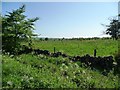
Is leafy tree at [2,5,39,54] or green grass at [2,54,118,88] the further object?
leafy tree at [2,5,39,54]

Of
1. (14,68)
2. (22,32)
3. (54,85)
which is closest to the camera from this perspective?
(54,85)

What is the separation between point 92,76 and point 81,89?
328 cm

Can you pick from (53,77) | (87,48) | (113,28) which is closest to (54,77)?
(53,77)

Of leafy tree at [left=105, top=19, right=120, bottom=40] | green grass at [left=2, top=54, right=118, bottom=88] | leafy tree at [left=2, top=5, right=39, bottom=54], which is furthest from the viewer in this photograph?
leafy tree at [left=105, top=19, right=120, bottom=40]

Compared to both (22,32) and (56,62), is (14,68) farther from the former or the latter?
(22,32)

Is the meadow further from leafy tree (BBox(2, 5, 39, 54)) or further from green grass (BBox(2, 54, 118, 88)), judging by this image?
leafy tree (BBox(2, 5, 39, 54))

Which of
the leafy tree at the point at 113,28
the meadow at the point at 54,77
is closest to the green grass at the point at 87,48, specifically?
the meadow at the point at 54,77

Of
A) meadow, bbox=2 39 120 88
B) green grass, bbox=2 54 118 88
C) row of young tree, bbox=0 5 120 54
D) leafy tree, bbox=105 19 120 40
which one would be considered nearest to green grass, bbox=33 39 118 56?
row of young tree, bbox=0 5 120 54

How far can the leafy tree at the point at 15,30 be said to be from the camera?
2755 cm

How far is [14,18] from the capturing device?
93.1 ft

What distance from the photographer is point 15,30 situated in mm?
27922

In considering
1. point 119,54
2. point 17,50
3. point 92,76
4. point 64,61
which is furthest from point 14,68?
point 17,50

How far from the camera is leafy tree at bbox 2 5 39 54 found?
27.5 meters

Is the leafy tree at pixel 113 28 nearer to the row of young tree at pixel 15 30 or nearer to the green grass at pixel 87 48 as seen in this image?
the green grass at pixel 87 48
